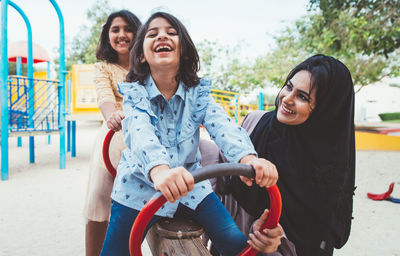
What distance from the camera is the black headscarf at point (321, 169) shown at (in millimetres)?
1577

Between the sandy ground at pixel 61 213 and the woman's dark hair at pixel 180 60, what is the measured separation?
1.76m

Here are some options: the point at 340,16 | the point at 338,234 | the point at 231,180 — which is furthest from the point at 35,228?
the point at 340,16

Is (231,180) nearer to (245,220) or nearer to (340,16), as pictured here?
(245,220)

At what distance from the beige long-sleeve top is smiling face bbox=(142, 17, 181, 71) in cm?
78

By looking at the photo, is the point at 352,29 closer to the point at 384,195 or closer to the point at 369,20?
the point at 369,20

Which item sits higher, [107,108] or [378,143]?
[107,108]

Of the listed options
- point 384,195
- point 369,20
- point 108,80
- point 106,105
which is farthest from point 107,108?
point 369,20

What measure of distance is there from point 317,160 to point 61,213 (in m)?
2.90

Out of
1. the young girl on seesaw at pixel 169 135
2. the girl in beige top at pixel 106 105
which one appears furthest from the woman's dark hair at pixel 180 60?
the girl in beige top at pixel 106 105

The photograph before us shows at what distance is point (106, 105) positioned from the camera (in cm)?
196

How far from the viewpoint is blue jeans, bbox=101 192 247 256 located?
1203 millimetres

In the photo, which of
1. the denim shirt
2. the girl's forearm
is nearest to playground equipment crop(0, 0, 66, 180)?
the girl's forearm

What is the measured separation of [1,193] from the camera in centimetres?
405

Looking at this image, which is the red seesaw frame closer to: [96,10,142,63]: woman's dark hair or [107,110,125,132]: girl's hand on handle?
[107,110,125,132]: girl's hand on handle
